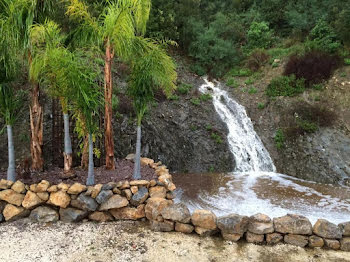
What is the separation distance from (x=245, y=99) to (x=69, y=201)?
10.8 m

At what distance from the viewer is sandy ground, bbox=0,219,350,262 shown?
4734mm

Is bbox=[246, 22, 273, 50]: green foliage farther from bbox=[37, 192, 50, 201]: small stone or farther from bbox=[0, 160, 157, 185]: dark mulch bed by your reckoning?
bbox=[37, 192, 50, 201]: small stone

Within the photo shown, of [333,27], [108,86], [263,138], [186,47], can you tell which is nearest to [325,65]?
[333,27]

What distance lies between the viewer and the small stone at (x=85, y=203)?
19.1 ft

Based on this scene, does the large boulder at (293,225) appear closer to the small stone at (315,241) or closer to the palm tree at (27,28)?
the small stone at (315,241)

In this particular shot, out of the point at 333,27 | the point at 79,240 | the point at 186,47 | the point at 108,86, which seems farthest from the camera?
the point at 186,47

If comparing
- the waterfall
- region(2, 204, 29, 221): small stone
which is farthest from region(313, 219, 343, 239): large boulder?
the waterfall

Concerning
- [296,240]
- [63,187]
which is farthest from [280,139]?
[63,187]

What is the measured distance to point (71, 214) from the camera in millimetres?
5805

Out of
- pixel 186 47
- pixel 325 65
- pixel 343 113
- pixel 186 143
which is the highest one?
pixel 186 47

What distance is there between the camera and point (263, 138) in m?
12.4

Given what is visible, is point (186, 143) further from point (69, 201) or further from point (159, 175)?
point (69, 201)

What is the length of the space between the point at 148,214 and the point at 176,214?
0.66m

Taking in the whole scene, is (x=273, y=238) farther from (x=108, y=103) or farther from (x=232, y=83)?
(x=232, y=83)
